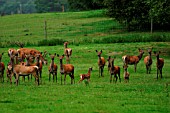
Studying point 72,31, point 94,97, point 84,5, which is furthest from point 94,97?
point 84,5

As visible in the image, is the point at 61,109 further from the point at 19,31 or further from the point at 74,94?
the point at 19,31

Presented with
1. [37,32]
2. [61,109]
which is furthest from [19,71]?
[37,32]

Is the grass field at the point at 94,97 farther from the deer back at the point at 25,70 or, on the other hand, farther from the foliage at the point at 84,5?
the foliage at the point at 84,5

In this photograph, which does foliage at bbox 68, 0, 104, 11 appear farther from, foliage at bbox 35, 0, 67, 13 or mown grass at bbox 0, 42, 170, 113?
foliage at bbox 35, 0, 67, 13

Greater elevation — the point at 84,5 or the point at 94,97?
the point at 84,5

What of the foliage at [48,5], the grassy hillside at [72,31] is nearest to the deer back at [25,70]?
the grassy hillside at [72,31]

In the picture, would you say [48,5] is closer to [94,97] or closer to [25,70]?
[25,70]

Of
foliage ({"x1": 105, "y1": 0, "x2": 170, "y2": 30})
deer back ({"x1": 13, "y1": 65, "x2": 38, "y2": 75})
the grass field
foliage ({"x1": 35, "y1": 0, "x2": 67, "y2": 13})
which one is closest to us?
the grass field

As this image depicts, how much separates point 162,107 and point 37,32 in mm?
41549

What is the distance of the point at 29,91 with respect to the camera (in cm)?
2172

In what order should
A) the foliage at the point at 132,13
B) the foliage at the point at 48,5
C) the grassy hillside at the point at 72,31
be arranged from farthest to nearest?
the foliage at the point at 48,5
the foliage at the point at 132,13
the grassy hillside at the point at 72,31

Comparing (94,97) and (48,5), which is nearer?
(94,97)

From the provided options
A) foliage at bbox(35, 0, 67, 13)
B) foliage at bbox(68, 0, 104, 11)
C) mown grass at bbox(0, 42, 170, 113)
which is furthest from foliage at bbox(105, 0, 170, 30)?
foliage at bbox(35, 0, 67, 13)

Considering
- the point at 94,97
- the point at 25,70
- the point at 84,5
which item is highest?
the point at 84,5
